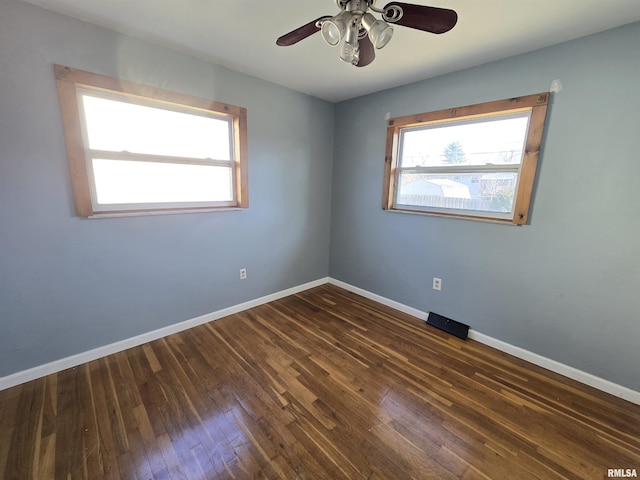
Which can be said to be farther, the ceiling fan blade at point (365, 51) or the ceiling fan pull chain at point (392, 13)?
the ceiling fan blade at point (365, 51)

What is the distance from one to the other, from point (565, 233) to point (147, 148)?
3.38 m

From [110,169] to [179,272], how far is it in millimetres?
996

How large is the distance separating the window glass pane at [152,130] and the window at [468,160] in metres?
1.85

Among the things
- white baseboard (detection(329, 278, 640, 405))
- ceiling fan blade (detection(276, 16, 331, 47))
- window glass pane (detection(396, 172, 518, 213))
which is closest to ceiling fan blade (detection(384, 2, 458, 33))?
ceiling fan blade (detection(276, 16, 331, 47))

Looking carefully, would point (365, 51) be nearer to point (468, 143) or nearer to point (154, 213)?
point (468, 143)

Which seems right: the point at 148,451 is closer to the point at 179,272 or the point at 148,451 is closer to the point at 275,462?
the point at 275,462

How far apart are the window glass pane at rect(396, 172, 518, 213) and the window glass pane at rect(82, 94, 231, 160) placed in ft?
6.52

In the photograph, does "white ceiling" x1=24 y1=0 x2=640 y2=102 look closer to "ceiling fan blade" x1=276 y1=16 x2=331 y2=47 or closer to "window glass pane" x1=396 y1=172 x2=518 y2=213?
"ceiling fan blade" x1=276 y1=16 x2=331 y2=47

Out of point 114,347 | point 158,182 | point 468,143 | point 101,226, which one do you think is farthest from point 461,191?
point 114,347

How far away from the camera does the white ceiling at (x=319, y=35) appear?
Answer: 1.52 meters

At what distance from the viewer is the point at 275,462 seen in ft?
4.38

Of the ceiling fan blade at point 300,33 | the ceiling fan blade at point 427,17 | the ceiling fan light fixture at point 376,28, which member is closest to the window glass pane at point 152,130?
the ceiling fan blade at point 300,33

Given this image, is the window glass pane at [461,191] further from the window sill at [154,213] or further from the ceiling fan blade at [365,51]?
the window sill at [154,213]

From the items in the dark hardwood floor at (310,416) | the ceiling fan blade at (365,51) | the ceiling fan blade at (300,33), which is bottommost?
the dark hardwood floor at (310,416)
